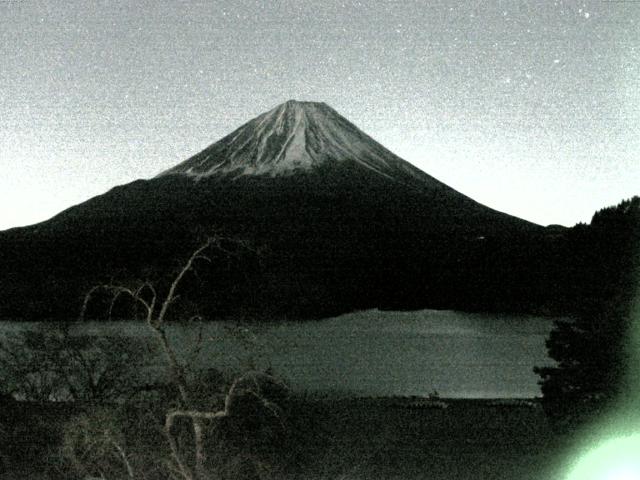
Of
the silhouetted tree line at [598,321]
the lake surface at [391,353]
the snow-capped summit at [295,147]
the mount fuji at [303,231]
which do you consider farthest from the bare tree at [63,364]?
the snow-capped summit at [295,147]

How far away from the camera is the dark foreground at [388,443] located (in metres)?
10.7

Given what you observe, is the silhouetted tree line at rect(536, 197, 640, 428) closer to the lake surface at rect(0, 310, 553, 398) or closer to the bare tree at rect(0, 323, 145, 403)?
the lake surface at rect(0, 310, 553, 398)

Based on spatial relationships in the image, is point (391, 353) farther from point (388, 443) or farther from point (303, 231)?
point (303, 231)

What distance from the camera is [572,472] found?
9.74m

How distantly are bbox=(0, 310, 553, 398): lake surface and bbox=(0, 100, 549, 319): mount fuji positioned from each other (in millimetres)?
8567

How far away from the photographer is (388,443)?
12.4 meters

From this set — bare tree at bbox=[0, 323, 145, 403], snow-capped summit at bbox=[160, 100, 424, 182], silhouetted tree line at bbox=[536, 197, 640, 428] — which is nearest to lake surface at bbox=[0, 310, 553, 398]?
bare tree at bbox=[0, 323, 145, 403]

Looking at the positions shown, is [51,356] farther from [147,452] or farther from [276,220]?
[276,220]

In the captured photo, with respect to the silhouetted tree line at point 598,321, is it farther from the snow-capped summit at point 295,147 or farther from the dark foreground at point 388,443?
the snow-capped summit at point 295,147

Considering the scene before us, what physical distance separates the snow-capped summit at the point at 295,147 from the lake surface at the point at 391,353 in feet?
201

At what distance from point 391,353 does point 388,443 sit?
2986 centimetres

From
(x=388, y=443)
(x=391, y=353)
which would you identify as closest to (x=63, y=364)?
(x=388, y=443)

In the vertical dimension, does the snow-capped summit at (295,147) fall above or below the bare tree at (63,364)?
above

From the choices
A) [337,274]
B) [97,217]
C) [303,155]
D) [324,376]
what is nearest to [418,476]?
[324,376]
